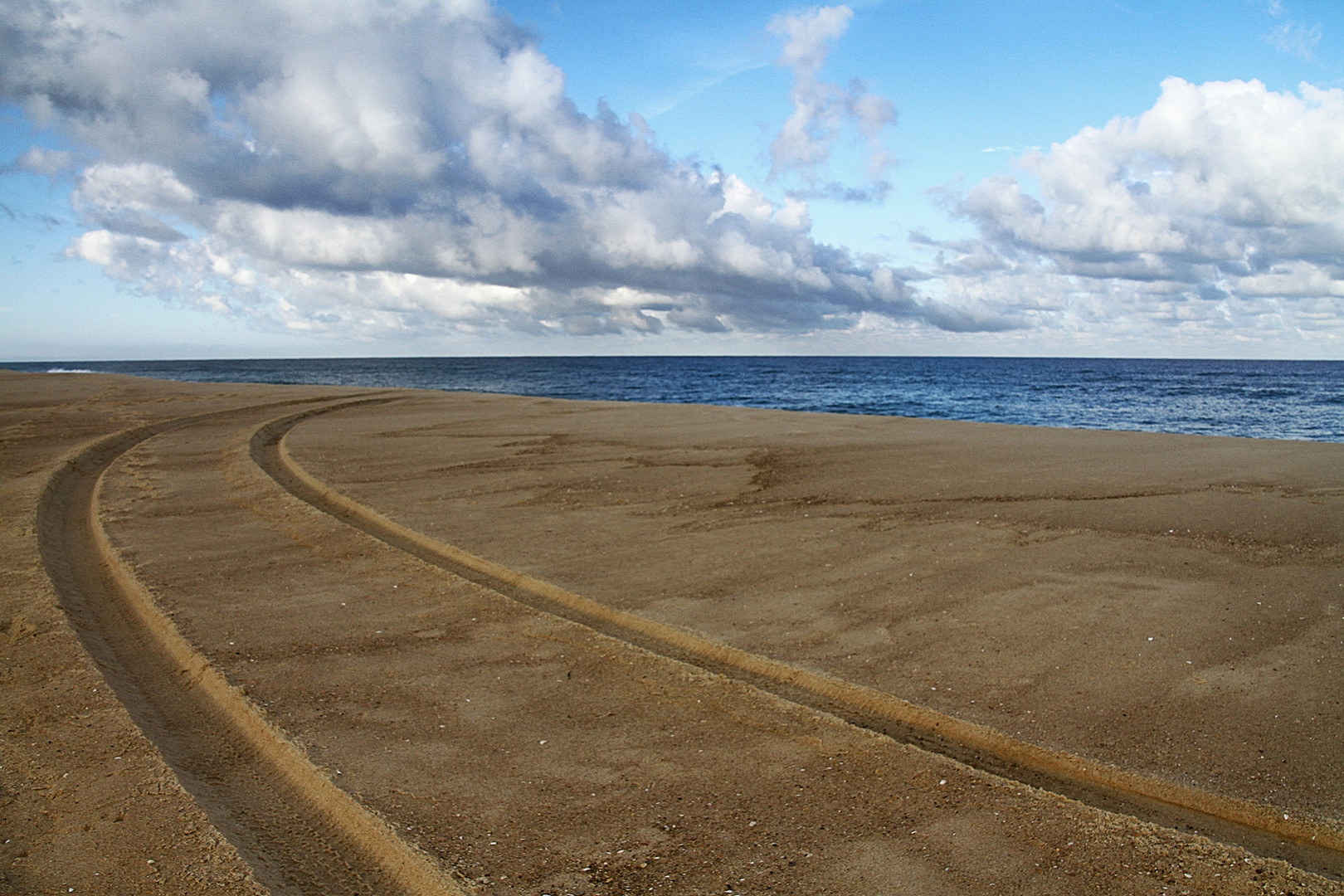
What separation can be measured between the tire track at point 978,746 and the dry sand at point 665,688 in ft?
0.09

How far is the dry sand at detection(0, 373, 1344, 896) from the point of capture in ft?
9.45

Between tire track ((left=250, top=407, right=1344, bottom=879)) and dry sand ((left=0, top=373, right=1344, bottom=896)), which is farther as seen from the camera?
tire track ((left=250, top=407, right=1344, bottom=879))

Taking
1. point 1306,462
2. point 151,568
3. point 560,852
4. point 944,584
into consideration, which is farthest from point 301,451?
point 1306,462

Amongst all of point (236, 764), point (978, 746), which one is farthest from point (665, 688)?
point (236, 764)

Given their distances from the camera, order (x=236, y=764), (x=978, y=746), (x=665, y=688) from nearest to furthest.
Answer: (x=236, y=764)
(x=978, y=746)
(x=665, y=688)

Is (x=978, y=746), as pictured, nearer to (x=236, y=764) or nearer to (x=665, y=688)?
(x=665, y=688)

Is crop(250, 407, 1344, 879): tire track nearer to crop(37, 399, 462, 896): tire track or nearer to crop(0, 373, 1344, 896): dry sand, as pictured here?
crop(0, 373, 1344, 896): dry sand

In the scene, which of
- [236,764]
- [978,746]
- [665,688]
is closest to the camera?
[236,764]

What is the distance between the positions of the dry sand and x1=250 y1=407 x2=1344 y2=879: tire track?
0.09 ft

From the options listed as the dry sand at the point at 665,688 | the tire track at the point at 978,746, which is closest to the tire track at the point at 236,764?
the dry sand at the point at 665,688

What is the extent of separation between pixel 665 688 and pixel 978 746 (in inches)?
60.4

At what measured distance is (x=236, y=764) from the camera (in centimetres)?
353

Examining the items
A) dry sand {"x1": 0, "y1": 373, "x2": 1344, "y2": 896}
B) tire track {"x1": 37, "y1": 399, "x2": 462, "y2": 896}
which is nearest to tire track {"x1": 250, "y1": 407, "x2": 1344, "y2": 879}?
dry sand {"x1": 0, "y1": 373, "x2": 1344, "y2": 896}

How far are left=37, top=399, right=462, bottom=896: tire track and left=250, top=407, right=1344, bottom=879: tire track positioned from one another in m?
1.95
